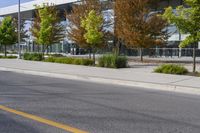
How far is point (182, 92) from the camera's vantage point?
45.7ft

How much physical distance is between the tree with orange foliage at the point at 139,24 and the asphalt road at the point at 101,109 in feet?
51.0

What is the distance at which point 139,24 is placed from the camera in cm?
2994

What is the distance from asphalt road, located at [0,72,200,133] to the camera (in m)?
7.59

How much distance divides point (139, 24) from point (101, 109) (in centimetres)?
2092

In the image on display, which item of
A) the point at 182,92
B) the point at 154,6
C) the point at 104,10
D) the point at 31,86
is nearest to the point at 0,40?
the point at 104,10

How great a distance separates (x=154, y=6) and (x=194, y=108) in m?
24.1

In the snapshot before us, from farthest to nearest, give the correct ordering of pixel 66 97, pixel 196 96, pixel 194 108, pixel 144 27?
pixel 144 27, pixel 196 96, pixel 66 97, pixel 194 108

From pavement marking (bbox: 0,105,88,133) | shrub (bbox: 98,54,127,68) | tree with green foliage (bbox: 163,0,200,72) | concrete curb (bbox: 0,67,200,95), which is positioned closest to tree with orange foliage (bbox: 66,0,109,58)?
shrub (bbox: 98,54,127,68)

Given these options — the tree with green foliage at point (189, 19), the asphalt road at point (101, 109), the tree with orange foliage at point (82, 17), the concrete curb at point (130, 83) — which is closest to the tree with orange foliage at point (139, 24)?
the tree with orange foliage at point (82, 17)

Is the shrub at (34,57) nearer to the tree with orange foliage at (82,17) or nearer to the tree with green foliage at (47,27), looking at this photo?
the tree with orange foliage at (82,17)

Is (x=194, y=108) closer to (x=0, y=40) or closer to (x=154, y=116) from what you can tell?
(x=154, y=116)

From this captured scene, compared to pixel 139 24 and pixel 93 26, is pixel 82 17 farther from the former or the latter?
pixel 139 24

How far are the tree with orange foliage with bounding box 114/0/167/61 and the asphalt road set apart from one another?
15553 millimetres

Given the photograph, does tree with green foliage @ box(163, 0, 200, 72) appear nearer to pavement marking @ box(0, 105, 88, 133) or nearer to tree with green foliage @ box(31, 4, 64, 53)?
pavement marking @ box(0, 105, 88, 133)
